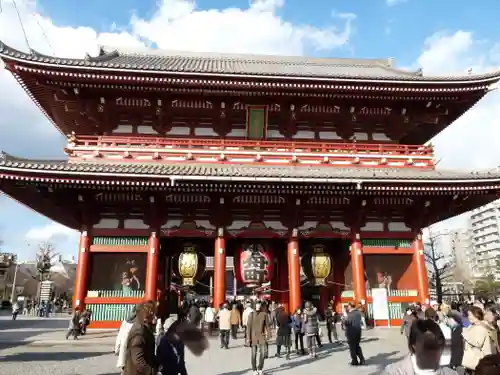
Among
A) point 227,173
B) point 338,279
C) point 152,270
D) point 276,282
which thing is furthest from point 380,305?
point 152,270

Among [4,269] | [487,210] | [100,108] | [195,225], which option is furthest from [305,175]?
[487,210]

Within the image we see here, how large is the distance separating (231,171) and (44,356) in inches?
350

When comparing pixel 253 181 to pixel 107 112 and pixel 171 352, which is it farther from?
Result: pixel 171 352

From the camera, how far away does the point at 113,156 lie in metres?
16.6

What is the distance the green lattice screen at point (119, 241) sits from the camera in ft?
53.5

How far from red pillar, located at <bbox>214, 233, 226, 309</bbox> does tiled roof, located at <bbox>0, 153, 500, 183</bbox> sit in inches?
129

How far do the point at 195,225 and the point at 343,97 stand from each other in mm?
9040

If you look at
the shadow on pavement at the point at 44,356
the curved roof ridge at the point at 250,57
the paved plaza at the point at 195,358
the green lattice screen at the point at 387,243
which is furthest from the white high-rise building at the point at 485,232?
the shadow on pavement at the point at 44,356

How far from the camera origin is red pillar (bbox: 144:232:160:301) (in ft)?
51.1

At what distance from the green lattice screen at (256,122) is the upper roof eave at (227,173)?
2.33 metres

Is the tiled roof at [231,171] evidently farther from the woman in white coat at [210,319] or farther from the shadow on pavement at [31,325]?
the shadow on pavement at [31,325]

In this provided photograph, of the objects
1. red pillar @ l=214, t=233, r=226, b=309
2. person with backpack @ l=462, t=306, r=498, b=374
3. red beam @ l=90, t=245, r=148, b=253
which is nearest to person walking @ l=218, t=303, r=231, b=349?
red pillar @ l=214, t=233, r=226, b=309

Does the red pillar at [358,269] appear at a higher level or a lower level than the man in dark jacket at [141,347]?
higher

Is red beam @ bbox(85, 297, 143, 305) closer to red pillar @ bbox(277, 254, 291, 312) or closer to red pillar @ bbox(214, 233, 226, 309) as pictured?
red pillar @ bbox(214, 233, 226, 309)
